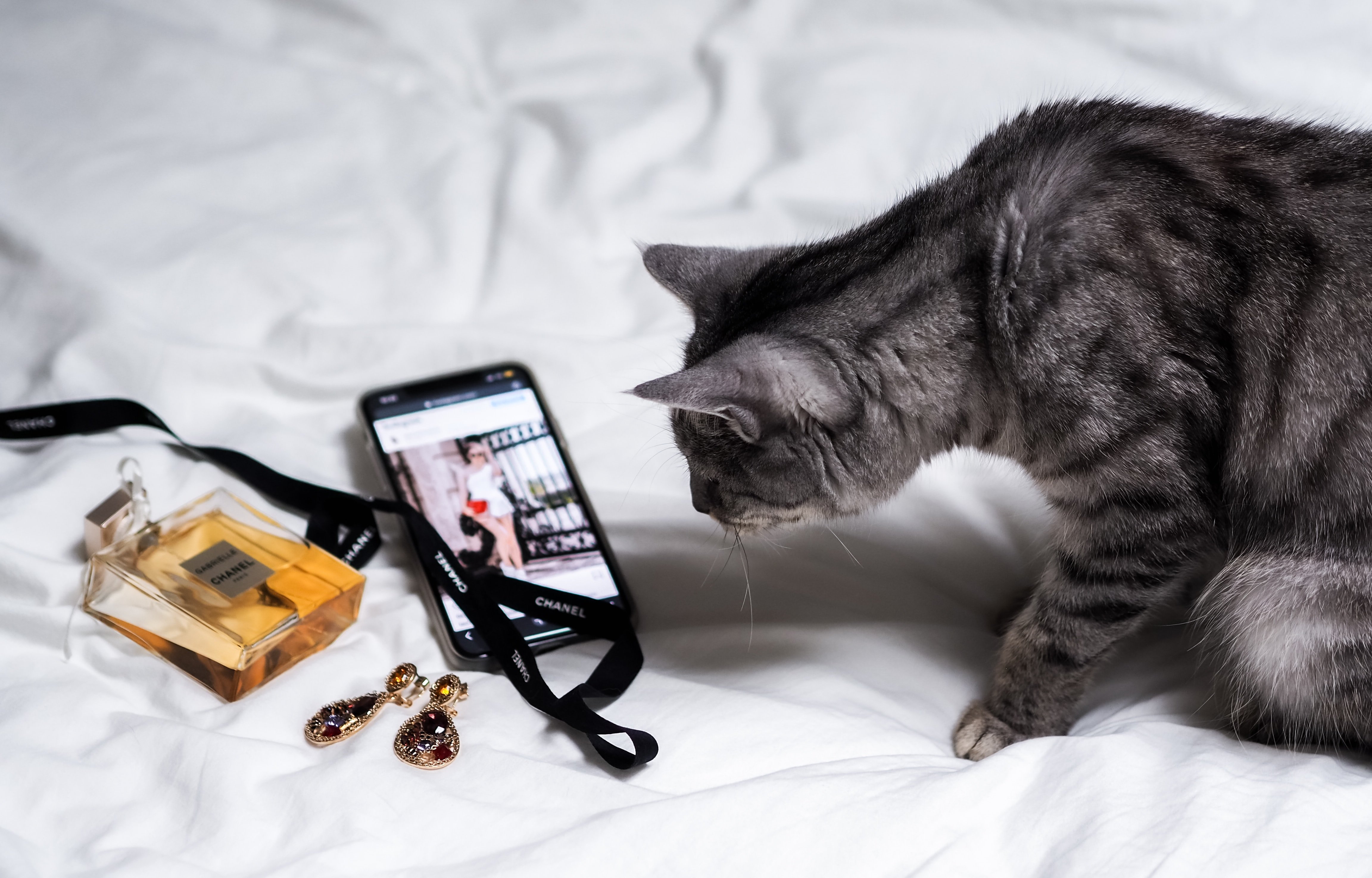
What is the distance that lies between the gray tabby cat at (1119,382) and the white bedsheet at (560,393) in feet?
0.41

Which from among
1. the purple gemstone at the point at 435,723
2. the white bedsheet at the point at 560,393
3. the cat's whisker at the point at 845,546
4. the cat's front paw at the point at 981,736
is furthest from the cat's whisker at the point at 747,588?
the purple gemstone at the point at 435,723

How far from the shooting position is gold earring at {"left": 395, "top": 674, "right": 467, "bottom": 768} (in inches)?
40.2

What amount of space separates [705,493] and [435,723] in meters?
0.39

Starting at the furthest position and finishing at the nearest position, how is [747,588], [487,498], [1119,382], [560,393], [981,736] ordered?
[560,393] < [487,498] < [747,588] < [981,736] < [1119,382]

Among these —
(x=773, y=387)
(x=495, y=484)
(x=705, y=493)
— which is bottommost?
(x=495, y=484)

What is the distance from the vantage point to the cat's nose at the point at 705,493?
1178 millimetres

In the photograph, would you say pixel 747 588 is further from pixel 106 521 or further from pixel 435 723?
pixel 106 521

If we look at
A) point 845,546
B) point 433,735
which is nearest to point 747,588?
point 845,546

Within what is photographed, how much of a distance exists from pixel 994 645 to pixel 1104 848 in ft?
1.37

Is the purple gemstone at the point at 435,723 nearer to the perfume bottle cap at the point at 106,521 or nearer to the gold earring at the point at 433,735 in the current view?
the gold earring at the point at 433,735

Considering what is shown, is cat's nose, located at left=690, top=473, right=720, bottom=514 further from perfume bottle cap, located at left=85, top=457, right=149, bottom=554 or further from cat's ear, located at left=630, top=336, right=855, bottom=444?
perfume bottle cap, located at left=85, top=457, right=149, bottom=554

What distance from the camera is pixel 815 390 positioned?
3.39 ft

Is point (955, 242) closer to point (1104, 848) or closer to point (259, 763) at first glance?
point (1104, 848)

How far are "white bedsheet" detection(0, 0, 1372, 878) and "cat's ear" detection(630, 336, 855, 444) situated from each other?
0.31 m
